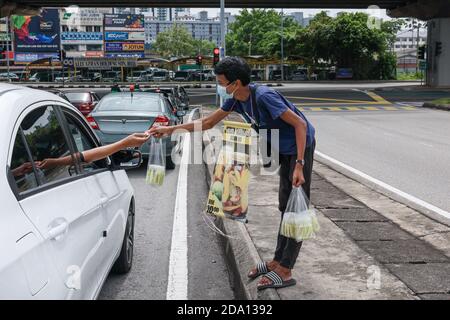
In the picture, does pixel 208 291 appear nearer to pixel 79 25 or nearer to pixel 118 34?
pixel 118 34

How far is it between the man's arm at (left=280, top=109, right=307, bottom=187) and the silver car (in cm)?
684

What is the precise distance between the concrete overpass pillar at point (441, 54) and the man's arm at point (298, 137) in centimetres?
4647

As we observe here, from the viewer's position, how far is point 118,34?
9388 centimetres

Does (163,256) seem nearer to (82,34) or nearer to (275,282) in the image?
(275,282)

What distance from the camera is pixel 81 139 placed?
14.9 feet

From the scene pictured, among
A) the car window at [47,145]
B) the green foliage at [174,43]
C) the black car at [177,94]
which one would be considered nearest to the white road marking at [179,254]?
the car window at [47,145]

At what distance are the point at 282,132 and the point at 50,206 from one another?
1845 millimetres

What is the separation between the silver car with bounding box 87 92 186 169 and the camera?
10.7 metres

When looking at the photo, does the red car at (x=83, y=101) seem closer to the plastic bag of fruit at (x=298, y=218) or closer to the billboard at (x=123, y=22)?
the plastic bag of fruit at (x=298, y=218)

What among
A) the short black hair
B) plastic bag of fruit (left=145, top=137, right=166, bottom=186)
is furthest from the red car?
the short black hair

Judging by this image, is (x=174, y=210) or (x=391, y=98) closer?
(x=174, y=210)

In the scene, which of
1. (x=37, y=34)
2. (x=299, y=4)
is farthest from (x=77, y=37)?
(x=299, y=4)
